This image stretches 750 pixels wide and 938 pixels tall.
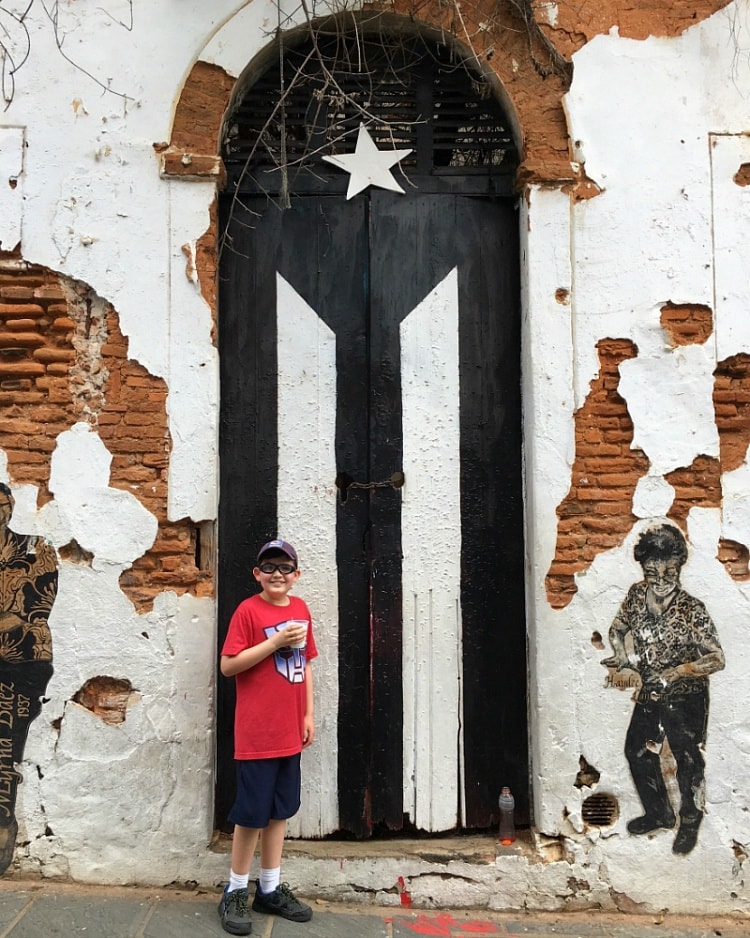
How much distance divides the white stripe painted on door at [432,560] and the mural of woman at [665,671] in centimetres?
83

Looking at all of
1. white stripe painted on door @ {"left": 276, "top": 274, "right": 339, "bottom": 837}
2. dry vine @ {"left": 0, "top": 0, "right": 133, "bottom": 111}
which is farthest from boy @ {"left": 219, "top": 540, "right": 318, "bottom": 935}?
dry vine @ {"left": 0, "top": 0, "right": 133, "bottom": 111}

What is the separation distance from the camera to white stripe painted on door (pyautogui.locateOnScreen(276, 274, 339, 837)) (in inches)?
154

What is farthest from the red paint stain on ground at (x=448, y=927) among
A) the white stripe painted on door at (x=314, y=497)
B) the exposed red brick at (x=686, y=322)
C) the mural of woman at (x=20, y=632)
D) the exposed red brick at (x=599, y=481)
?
the exposed red brick at (x=686, y=322)

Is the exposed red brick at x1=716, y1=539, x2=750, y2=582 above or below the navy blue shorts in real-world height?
above

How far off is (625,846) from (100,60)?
4.61 meters

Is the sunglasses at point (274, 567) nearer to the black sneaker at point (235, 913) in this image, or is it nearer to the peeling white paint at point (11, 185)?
the black sneaker at point (235, 913)

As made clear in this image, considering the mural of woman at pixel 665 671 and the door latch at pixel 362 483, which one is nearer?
the mural of woman at pixel 665 671

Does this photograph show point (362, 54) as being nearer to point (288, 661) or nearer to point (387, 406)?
point (387, 406)

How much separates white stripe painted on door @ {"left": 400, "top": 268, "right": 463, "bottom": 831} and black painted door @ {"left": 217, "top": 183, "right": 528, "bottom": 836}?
37 mm

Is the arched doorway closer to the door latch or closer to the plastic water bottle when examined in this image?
the door latch

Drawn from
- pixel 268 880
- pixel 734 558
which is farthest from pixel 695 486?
pixel 268 880

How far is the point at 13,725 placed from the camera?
12.2 ft

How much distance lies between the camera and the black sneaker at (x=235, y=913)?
3.28 metres

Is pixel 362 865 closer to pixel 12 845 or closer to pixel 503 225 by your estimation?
pixel 12 845
